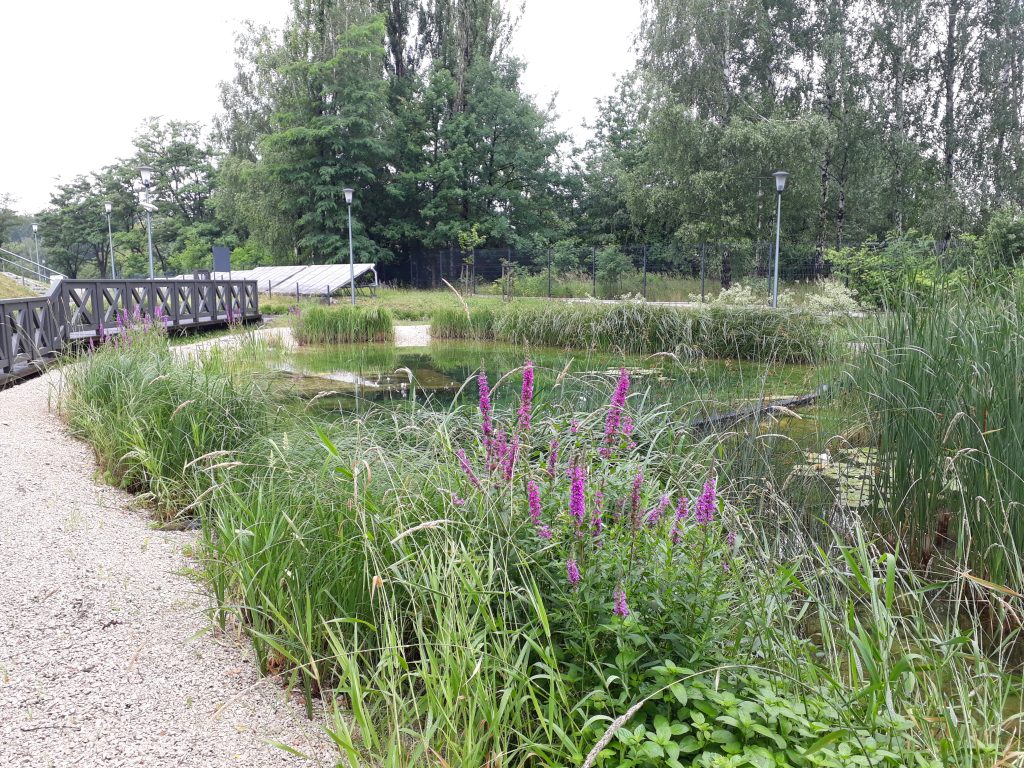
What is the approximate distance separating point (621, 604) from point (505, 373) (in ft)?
8.45

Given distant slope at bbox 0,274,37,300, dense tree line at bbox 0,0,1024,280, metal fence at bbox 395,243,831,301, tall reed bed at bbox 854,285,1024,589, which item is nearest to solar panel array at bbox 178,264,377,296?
metal fence at bbox 395,243,831,301

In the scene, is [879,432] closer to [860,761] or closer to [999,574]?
[999,574]

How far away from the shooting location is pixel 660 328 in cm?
1006

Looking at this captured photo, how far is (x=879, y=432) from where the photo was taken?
345cm

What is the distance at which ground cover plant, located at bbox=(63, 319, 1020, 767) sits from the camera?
1.53 meters

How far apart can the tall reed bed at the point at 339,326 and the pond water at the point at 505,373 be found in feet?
1.45

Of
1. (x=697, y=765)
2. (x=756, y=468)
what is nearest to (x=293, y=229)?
(x=756, y=468)

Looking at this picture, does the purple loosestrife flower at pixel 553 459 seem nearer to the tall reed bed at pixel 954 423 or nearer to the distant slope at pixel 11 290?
the tall reed bed at pixel 954 423

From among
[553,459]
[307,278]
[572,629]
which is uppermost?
[307,278]

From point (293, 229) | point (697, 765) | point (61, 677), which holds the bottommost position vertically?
point (61, 677)

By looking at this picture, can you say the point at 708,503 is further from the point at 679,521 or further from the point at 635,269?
the point at 635,269

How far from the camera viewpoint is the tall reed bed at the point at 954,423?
8.69 feet

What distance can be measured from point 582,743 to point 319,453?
1.72m

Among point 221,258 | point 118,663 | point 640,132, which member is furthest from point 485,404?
point 640,132
